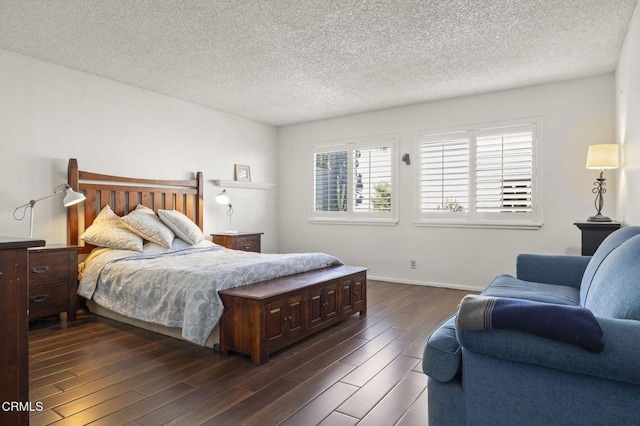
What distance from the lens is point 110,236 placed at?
12.8 ft

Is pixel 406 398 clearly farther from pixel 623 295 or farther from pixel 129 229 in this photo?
pixel 129 229

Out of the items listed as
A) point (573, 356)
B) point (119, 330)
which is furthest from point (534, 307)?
point (119, 330)

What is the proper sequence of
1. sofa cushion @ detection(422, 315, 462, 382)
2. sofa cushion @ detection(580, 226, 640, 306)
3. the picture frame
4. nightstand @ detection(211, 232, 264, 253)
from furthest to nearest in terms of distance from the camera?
the picture frame < nightstand @ detection(211, 232, 264, 253) < sofa cushion @ detection(580, 226, 640, 306) < sofa cushion @ detection(422, 315, 462, 382)

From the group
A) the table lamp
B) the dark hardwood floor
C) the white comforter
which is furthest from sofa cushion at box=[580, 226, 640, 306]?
the white comforter

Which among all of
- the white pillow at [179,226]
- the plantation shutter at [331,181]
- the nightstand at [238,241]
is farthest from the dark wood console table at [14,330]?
the plantation shutter at [331,181]

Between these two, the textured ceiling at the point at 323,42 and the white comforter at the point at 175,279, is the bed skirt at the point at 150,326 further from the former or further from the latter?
the textured ceiling at the point at 323,42

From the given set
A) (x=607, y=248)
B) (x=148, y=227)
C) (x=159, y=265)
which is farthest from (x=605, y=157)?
(x=148, y=227)

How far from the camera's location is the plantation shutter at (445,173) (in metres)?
5.04

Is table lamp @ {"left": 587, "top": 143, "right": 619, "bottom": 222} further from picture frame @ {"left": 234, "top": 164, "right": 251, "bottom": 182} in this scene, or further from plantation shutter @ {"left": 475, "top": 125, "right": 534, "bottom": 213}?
picture frame @ {"left": 234, "top": 164, "right": 251, "bottom": 182}

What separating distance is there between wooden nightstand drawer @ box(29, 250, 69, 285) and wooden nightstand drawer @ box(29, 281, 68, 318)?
0.06 metres

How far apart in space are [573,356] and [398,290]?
3.83 metres

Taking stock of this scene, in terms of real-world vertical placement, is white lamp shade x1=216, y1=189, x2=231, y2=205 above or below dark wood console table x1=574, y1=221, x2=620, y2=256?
above

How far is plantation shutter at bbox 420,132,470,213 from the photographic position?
504cm

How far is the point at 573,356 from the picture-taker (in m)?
1.20
